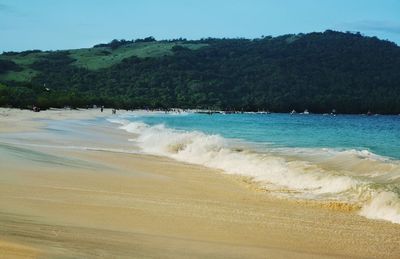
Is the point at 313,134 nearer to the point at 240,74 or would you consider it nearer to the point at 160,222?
the point at 160,222

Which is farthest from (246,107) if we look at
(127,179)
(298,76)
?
(127,179)

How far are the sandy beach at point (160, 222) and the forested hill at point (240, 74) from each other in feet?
395

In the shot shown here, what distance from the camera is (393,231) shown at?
8023 millimetres

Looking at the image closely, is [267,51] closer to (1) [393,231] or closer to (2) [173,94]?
(2) [173,94]

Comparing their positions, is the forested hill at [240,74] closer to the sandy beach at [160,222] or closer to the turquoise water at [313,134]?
the turquoise water at [313,134]

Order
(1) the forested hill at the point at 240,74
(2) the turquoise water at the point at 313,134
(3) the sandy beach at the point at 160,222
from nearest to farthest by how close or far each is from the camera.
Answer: (3) the sandy beach at the point at 160,222
(2) the turquoise water at the point at 313,134
(1) the forested hill at the point at 240,74

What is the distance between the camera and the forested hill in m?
149

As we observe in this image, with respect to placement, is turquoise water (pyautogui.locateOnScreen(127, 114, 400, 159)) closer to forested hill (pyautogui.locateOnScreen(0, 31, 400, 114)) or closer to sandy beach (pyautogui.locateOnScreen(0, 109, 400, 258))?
sandy beach (pyautogui.locateOnScreen(0, 109, 400, 258))

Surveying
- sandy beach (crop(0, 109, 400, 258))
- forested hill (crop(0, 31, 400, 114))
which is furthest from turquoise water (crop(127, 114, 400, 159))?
forested hill (crop(0, 31, 400, 114))

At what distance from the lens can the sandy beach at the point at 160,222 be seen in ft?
19.2

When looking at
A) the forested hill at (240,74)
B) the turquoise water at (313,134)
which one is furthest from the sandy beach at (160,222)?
the forested hill at (240,74)

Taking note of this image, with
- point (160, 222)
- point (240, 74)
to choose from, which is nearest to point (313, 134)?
point (160, 222)

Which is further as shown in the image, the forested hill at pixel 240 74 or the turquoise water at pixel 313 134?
the forested hill at pixel 240 74

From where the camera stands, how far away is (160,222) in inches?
295
